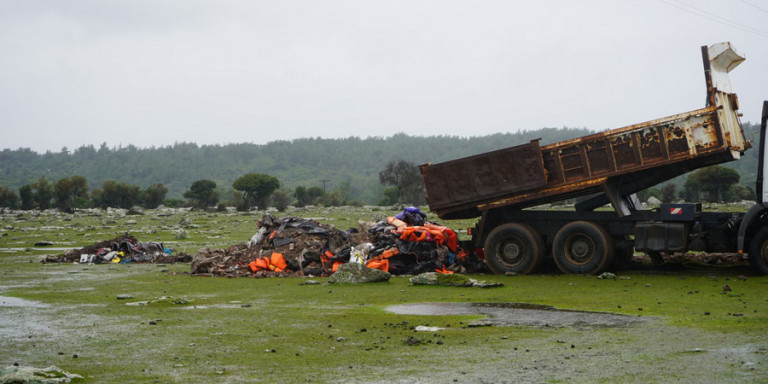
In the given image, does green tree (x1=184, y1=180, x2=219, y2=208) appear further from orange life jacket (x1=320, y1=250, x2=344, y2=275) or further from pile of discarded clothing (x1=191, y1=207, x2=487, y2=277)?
orange life jacket (x1=320, y1=250, x2=344, y2=275)

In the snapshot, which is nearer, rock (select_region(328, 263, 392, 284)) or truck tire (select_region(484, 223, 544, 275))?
rock (select_region(328, 263, 392, 284))

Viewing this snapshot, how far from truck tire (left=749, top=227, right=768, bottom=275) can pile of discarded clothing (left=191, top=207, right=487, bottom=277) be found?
631cm

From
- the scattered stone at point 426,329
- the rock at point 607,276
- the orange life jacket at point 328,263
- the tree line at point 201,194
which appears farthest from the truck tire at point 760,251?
the tree line at point 201,194

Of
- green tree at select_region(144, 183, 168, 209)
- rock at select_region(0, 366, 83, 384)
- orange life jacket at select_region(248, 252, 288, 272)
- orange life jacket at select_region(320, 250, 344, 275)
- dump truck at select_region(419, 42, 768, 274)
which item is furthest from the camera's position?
green tree at select_region(144, 183, 168, 209)

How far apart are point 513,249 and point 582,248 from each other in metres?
1.70

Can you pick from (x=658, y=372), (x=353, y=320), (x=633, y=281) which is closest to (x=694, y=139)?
(x=633, y=281)

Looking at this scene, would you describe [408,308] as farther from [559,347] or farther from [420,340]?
[559,347]

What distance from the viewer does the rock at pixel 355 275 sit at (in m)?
16.2

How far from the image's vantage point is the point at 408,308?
1209 cm

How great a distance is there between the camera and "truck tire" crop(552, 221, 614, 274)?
1661 cm

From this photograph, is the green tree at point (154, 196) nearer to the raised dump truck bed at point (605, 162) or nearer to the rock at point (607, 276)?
the raised dump truck bed at point (605, 162)

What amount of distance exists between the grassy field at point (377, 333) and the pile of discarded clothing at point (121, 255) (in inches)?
260

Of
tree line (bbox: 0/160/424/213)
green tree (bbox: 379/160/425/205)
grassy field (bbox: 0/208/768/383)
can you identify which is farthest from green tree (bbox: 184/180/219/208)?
grassy field (bbox: 0/208/768/383)

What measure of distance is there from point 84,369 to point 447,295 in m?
7.53
